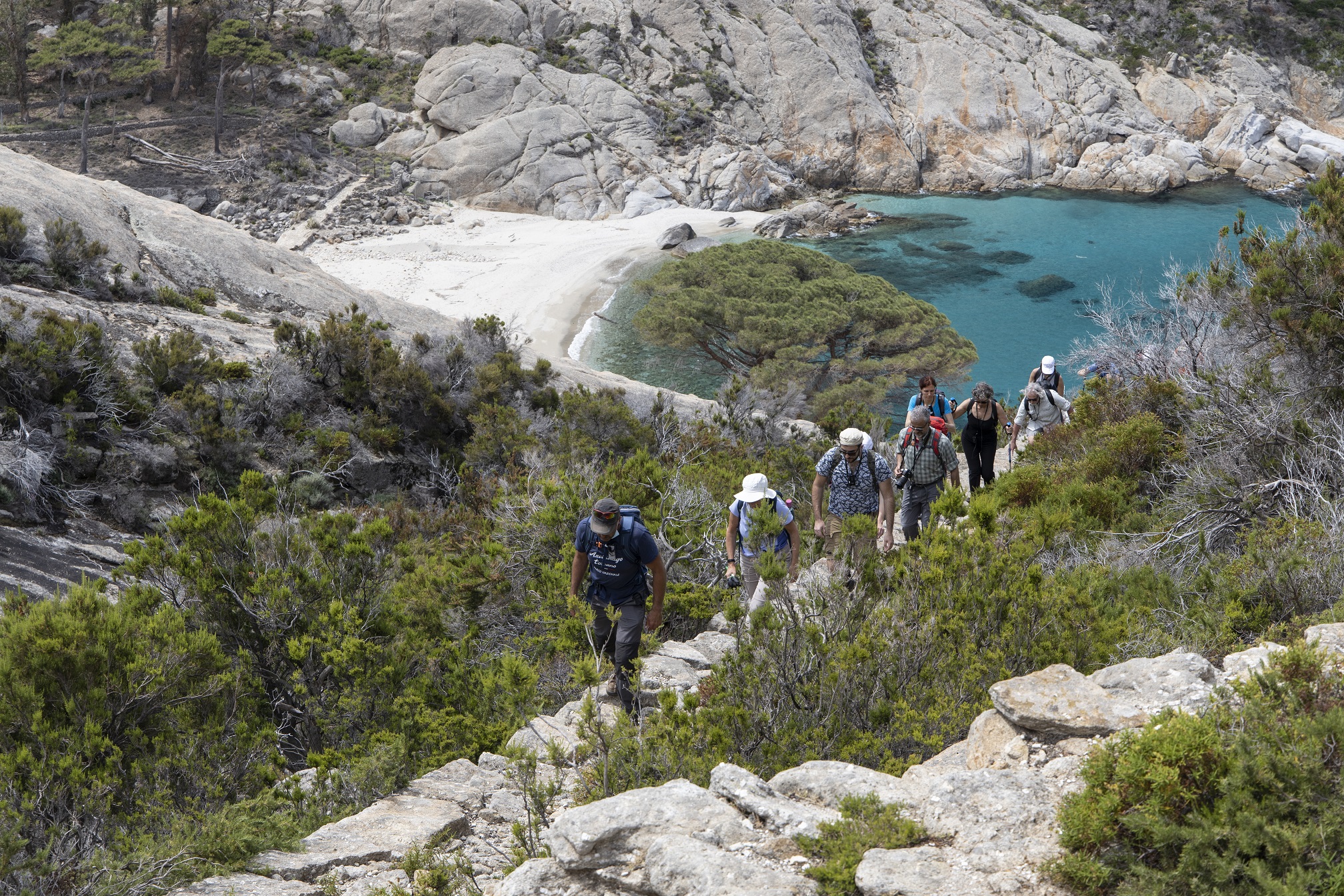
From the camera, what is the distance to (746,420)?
13422 mm

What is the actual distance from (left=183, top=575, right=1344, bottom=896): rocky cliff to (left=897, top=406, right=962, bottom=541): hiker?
9.28ft

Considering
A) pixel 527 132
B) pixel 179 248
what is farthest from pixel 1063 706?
pixel 527 132

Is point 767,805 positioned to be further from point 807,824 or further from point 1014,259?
point 1014,259

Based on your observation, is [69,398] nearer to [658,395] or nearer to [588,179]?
[658,395]

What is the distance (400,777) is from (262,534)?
2.02 m

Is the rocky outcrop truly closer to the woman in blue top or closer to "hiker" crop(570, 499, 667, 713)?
"hiker" crop(570, 499, 667, 713)

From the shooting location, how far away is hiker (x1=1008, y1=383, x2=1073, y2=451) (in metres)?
9.14

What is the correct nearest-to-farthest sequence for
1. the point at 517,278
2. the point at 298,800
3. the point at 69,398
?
the point at 298,800 → the point at 69,398 → the point at 517,278

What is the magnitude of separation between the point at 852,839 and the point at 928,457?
4.16 metres

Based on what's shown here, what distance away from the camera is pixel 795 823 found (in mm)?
3031

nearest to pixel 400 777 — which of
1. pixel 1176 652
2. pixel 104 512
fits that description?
pixel 1176 652

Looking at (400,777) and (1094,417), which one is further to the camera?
(1094,417)

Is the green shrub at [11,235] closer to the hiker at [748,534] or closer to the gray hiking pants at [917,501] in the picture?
the hiker at [748,534]

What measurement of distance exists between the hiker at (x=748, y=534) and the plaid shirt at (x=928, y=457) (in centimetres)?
139
